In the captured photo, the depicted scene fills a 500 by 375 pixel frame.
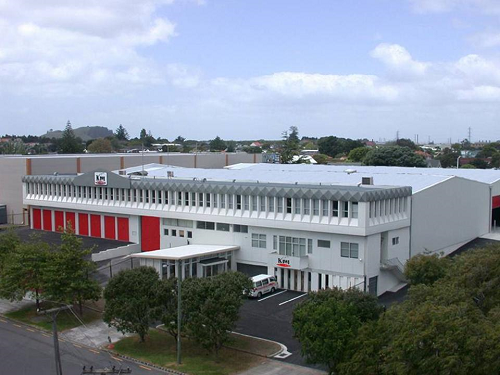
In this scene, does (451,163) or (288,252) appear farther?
(451,163)

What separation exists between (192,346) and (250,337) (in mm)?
3349

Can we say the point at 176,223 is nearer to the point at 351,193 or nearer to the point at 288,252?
the point at 288,252

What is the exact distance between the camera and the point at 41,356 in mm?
31156

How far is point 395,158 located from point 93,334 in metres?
84.5

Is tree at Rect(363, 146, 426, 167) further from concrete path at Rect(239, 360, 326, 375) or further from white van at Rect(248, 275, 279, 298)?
concrete path at Rect(239, 360, 326, 375)

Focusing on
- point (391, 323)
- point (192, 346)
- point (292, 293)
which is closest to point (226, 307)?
point (192, 346)

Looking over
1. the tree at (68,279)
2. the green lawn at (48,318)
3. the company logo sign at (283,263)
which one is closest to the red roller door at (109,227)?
the green lawn at (48,318)

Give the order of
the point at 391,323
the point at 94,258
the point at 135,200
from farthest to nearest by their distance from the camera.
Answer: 1. the point at 135,200
2. the point at 94,258
3. the point at 391,323

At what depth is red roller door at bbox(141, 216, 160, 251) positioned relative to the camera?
51.0 metres

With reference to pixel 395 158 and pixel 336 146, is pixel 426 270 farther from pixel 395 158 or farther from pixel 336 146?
pixel 336 146

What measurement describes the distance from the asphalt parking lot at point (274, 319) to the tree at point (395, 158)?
72.4 m

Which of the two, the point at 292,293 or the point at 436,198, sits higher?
the point at 436,198

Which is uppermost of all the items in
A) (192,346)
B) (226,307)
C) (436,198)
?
(436,198)

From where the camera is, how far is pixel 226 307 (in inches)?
1161
